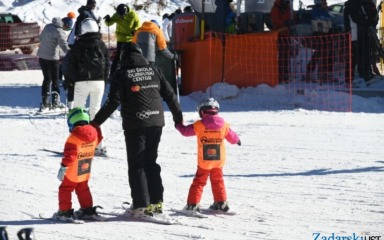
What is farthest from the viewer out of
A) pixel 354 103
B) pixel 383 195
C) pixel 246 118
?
pixel 354 103

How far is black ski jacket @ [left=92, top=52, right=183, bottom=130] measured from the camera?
25.4ft

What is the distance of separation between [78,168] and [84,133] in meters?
0.30

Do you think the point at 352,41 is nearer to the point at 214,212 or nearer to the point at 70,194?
the point at 214,212

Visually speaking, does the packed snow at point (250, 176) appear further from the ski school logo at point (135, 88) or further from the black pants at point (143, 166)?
the ski school logo at point (135, 88)

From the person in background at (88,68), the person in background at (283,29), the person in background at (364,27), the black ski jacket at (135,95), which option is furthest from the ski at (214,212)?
the person in background at (364,27)

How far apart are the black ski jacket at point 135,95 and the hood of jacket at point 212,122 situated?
444 millimetres

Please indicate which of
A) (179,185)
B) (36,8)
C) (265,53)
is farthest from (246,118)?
(36,8)

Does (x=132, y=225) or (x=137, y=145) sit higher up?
(x=137, y=145)

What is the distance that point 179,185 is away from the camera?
959 cm

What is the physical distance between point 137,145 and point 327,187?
2535 millimetres

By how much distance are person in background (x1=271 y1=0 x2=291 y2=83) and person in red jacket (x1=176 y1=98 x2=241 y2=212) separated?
8.80 m

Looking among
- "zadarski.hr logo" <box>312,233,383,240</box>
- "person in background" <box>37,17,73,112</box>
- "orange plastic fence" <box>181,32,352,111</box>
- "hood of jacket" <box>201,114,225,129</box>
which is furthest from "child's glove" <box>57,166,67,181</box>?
"orange plastic fence" <box>181,32,352,111</box>

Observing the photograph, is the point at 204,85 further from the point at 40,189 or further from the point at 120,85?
the point at 120,85

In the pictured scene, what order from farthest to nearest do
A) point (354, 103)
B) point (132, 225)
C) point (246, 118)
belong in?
point (354, 103), point (246, 118), point (132, 225)
